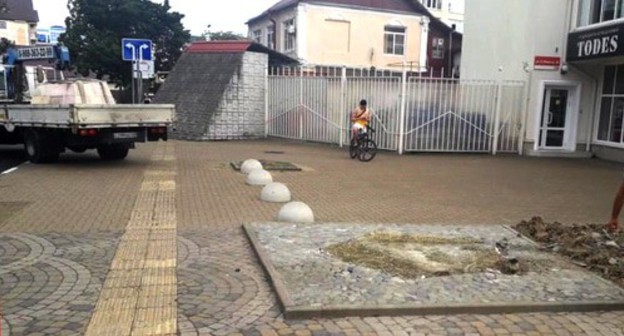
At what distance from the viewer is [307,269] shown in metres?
5.38

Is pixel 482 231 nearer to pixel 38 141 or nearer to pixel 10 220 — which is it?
pixel 10 220

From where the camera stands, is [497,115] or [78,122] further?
[497,115]

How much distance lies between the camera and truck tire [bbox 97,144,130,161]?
14.0 meters

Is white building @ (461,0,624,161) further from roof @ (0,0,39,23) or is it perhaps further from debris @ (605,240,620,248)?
roof @ (0,0,39,23)

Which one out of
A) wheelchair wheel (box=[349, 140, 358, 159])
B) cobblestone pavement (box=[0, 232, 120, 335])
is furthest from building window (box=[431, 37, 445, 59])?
cobblestone pavement (box=[0, 232, 120, 335])

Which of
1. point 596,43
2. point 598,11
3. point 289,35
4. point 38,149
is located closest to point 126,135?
point 38,149

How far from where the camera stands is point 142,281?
16.5 feet

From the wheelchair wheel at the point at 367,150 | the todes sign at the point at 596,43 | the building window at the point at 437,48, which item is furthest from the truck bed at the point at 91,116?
the building window at the point at 437,48

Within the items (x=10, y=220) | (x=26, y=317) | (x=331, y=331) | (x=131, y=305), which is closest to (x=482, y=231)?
(x=331, y=331)

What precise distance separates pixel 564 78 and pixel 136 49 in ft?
41.0

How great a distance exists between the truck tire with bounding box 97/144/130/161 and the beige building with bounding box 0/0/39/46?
2268 inches

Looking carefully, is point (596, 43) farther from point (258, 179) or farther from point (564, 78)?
point (258, 179)

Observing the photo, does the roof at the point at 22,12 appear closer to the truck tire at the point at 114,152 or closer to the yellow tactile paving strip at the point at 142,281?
the truck tire at the point at 114,152

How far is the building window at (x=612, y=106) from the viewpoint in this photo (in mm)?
16984
